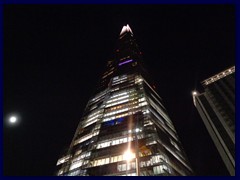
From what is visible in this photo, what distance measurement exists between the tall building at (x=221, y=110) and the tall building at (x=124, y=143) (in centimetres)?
1174

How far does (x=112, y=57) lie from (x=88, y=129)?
6867cm

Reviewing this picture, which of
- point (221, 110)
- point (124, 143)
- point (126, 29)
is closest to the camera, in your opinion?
point (124, 143)

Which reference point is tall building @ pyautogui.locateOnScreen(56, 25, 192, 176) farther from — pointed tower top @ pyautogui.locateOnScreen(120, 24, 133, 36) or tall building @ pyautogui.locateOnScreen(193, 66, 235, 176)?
pointed tower top @ pyautogui.locateOnScreen(120, 24, 133, 36)

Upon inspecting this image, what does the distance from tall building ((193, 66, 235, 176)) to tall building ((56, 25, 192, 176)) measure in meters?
11.7

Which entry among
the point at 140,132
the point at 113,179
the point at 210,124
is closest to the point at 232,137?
the point at 210,124

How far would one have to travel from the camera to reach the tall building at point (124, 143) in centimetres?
3706

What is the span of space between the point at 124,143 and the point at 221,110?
3572 centimetres

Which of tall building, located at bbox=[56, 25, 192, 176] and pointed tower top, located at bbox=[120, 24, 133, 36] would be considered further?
pointed tower top, located at bbox=[120, 24, 133, 36]

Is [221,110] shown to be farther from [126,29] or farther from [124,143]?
[126,29]

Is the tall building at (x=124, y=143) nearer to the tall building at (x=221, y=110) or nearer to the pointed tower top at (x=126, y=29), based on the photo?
the tall building at (x=221, y=110)

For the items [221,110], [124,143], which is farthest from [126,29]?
[124,143]

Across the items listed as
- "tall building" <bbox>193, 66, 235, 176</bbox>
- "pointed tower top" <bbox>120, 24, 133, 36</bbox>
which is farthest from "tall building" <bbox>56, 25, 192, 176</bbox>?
"pointed tower top" <bbox>120, 24, 133, 36</bbox>

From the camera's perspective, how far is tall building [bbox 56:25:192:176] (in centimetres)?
3706

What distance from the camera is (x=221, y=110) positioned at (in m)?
63.7
